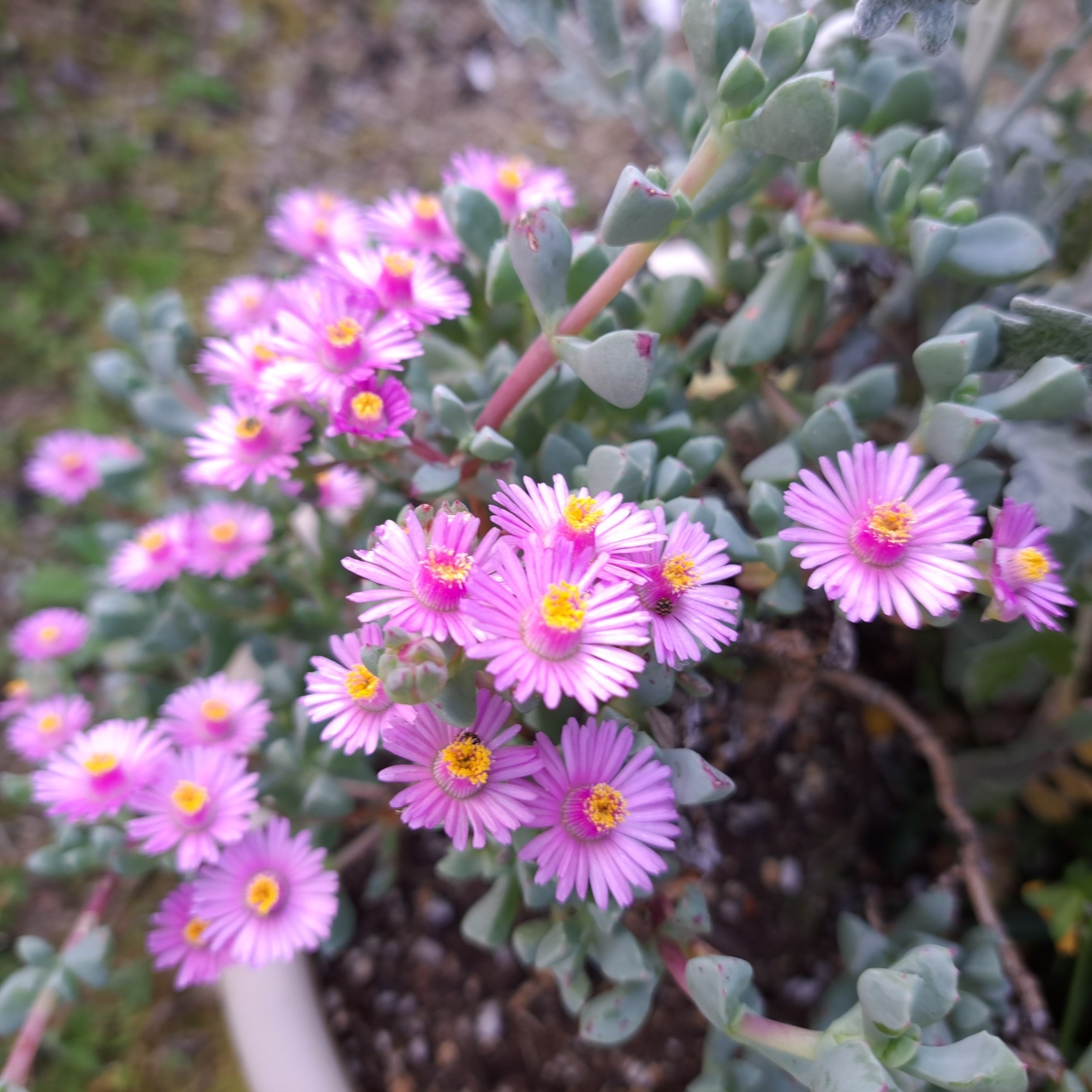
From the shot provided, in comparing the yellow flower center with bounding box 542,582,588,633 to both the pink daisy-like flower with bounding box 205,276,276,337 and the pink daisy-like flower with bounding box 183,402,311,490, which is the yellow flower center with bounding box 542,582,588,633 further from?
the pink daisy-like flower with bounding box 205,276,276,337

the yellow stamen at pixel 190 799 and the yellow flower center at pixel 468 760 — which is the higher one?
the yellow stamen at pixel 190 799

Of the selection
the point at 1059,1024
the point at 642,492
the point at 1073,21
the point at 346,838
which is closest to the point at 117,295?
the point at 346,838

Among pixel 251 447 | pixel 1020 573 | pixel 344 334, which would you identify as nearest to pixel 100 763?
pixel 251 447

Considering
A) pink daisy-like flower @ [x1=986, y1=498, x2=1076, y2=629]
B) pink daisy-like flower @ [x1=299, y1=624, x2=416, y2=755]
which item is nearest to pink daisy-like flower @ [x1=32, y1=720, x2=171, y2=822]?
pink daisy-like flower @ [x1=299, y1=624, x2=416, y2=755]

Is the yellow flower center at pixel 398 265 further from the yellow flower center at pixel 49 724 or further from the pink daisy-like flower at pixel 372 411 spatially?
the yellow flower center at pixel 49 724

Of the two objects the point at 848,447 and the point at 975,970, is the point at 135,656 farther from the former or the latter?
the point at 975,970

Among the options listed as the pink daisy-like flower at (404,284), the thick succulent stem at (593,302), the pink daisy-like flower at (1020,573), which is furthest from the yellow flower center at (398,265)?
the pink daisy-like flower at (1020,573)
